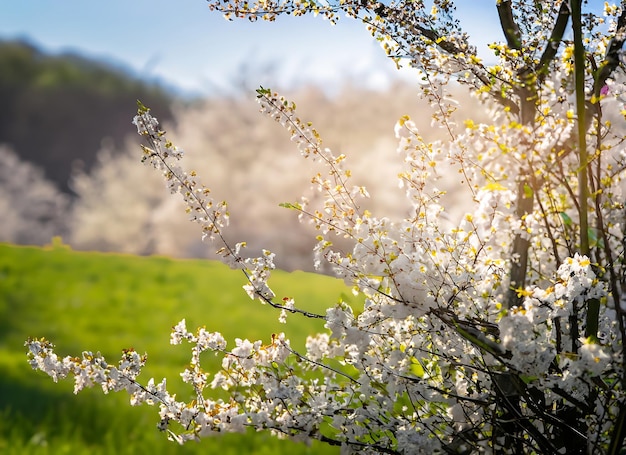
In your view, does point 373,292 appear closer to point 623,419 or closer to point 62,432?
point 623,419

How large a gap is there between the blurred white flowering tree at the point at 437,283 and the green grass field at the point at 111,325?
39.7 inches

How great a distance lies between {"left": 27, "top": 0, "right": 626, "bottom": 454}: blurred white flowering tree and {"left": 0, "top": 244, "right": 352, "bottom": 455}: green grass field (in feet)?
3.31

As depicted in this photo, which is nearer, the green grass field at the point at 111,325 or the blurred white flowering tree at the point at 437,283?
the blurred white flowering tree at the point at 437,283

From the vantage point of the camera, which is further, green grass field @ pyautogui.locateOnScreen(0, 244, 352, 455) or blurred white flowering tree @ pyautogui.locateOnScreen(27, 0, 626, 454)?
green grass field @ pyautogui.locateOnScreen(0, 244, 352, 455)

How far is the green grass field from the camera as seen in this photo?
4531mm

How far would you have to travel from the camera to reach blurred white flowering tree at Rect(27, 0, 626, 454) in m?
2.01

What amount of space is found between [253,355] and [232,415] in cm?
23

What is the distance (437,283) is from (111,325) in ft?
20.7

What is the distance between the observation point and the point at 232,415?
92.3 inches

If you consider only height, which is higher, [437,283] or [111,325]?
[111,325]

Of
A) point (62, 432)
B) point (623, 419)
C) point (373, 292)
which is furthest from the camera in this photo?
point (62, 432)

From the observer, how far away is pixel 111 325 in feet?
25.0

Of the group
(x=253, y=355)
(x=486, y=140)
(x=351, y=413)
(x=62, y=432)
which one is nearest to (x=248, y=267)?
(x=253, y=355)

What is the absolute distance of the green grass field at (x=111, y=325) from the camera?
453 cm
